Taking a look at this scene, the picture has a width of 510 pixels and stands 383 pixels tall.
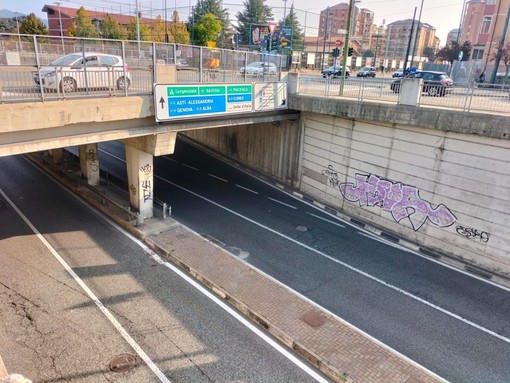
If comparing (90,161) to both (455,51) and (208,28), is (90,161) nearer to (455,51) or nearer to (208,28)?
(208,28)

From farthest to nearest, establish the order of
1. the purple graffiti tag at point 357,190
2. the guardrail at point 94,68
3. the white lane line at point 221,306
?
the purple graffiti tag at point 357,190 → the guardrail at point 94,68 → the white lane line at point 221,306

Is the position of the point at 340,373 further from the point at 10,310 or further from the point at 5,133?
the point at 5,133

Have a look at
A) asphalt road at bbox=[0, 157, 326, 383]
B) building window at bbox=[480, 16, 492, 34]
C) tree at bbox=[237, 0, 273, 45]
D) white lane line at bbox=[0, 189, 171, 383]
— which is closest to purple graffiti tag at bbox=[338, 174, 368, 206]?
asphalt road at bbox=[0, 157, 326, 383]

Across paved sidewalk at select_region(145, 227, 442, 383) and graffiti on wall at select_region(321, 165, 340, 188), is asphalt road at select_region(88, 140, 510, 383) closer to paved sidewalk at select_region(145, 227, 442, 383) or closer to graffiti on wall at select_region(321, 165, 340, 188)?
paved sidewalk at select_region(145, 227, 442, 383)

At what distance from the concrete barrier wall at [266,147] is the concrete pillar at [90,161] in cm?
943

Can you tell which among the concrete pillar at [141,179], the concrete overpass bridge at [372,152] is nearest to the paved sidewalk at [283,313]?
the concrete pillar at [141,179]

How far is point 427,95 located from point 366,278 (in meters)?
8.26

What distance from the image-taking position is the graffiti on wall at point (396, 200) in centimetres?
1468

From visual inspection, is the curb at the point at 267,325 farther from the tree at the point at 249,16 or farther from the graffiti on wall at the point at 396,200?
the tree at the point at 249,16

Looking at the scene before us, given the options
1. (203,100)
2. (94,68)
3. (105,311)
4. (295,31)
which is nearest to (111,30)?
(295,31)

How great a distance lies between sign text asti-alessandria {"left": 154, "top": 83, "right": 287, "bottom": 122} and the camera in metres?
13.4

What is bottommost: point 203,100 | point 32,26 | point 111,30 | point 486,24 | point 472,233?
point 472,233

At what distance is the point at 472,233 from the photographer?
1370 cm

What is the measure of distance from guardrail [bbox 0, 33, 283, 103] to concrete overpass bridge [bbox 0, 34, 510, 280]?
0.46 m
